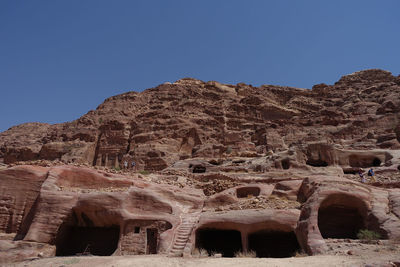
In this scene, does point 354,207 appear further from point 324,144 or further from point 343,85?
point 343,85

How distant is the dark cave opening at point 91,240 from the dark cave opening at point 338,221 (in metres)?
12.3

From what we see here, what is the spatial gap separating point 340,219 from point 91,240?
591 inches

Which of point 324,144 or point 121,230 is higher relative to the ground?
point 324,144

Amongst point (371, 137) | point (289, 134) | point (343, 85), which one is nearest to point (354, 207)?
point (371, 137)

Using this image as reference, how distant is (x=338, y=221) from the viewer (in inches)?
707

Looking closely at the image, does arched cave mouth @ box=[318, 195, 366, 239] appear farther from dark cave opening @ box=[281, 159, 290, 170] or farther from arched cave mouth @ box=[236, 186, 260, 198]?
dark cave opening @ box=[281, 159, 290, 170]

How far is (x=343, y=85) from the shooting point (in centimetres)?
9488

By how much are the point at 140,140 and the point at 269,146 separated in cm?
2326

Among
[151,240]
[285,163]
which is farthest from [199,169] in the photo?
[151,240]

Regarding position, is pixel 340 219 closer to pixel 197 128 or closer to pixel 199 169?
pixel 199 169

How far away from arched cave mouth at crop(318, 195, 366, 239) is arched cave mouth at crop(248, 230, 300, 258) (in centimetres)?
200

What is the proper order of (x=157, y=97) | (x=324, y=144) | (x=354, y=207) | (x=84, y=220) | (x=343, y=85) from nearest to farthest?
(x=354, y=207)
(x=84, y=220)
(x=324, y=144)
(x=157, y=97)
(x=343, y=85)

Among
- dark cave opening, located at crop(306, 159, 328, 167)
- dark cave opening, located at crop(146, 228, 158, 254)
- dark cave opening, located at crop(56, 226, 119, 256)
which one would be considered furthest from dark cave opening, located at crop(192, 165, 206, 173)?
dark cave opening, located at crop(146, 228, 158, 254)

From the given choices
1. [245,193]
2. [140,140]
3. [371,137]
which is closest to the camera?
[245,193]
